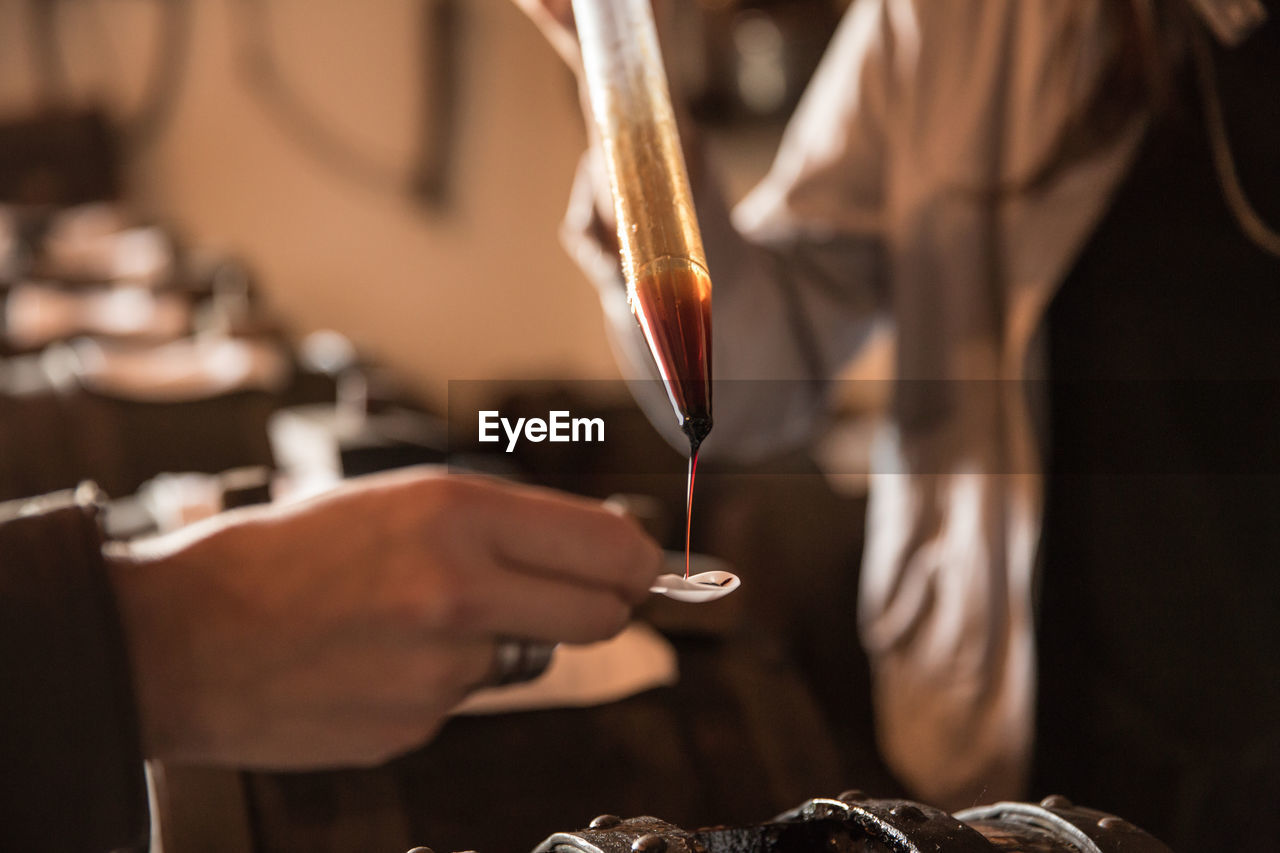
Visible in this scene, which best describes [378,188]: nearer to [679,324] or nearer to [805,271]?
[805,271]

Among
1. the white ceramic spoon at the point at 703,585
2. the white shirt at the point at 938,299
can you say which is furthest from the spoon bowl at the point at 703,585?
the white shirt at the point at 938,299

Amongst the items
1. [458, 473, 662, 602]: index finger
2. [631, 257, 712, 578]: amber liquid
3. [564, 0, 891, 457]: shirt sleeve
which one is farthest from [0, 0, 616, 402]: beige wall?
[631, 257, 712, 578]: amber liquid

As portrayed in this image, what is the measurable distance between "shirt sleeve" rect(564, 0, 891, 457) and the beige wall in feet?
4.01

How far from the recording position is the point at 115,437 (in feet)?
2.57

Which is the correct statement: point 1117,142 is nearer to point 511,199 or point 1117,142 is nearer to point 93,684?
point 93,684

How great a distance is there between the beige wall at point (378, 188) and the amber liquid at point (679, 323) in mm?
1649

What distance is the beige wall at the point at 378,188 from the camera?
2.00m

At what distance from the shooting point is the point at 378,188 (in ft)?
7.26

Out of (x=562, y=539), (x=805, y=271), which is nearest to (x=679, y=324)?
(x=562, y=539)

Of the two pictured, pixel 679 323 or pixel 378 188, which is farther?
pixel 378 188

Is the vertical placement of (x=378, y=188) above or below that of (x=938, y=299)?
above

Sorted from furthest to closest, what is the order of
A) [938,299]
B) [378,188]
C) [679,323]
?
[378,188] < [938,299] < [679,323]

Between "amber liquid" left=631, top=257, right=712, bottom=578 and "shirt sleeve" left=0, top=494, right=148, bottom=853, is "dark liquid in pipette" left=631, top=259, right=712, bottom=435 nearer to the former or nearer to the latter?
"amber liquid" left=631, top=257, right=712, bottom=578

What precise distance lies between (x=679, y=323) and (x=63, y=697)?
0.57 feet
